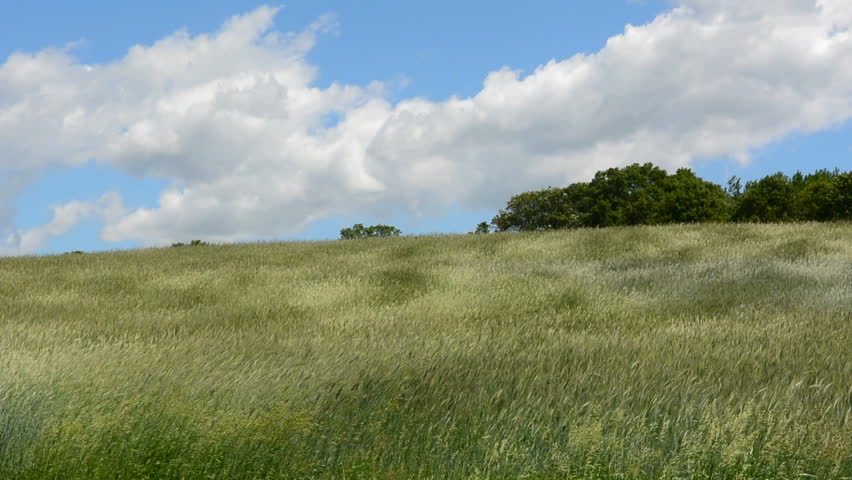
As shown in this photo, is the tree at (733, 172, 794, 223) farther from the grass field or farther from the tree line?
the grass field

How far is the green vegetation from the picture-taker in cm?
2470

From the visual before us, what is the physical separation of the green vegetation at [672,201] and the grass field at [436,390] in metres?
15.6

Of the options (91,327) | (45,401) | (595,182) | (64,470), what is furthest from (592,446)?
(595,182)

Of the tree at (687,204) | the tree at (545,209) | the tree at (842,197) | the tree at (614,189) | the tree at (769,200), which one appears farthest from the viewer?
the tree at (545,209)

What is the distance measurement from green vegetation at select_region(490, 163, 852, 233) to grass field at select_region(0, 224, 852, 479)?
1560 cm

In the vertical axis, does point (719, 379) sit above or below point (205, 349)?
below

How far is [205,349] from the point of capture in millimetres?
5641

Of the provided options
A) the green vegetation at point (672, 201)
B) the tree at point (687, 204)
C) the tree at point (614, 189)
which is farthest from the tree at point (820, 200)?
the tree at point (614, 189)

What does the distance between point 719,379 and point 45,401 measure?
4.07 meters

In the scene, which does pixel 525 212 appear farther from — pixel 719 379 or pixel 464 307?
pixel 719 379

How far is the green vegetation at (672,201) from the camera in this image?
24.7 meters

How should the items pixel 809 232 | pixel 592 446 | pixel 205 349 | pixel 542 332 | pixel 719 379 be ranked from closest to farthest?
1. pixel 592 446
2. pixel 719 379
3. pixel 205 349
4. pixel 542 332
5. pixel 809 232

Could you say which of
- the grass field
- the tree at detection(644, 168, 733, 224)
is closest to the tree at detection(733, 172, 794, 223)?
the tree at detection(644, 168, 733, 224)

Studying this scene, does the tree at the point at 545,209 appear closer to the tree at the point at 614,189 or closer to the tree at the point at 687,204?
the tree at the point at 614,189
